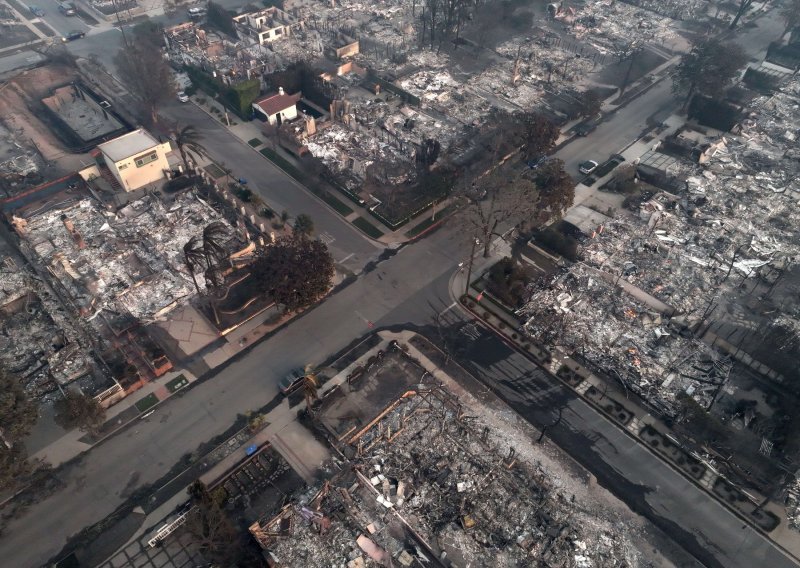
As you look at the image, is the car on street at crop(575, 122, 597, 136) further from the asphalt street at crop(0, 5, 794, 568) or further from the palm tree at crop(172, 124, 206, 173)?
the palm tree at crop(172, 124, 206, 173)

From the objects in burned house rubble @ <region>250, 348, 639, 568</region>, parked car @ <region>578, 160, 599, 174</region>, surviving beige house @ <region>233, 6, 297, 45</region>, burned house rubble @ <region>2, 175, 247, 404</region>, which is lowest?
burned house rubble @ <region>250, 348, 639, 568</region>

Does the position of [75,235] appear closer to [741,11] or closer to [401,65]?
[401,65]

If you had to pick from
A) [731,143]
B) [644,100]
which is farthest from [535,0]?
[731,143]

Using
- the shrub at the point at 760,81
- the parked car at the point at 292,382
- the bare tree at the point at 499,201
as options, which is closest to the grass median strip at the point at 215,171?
the bare tree at the point at 499,201

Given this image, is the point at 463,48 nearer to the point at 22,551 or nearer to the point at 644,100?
the point at 644,100

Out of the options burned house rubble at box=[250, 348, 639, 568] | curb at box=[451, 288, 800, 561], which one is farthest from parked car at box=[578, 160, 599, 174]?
burned house rubble at box=[250, 348, 639, 568]

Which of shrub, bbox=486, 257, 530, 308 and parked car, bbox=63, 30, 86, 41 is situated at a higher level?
parked car, bbox=63, 30, 86, 41

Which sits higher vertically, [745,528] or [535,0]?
[535,0]
